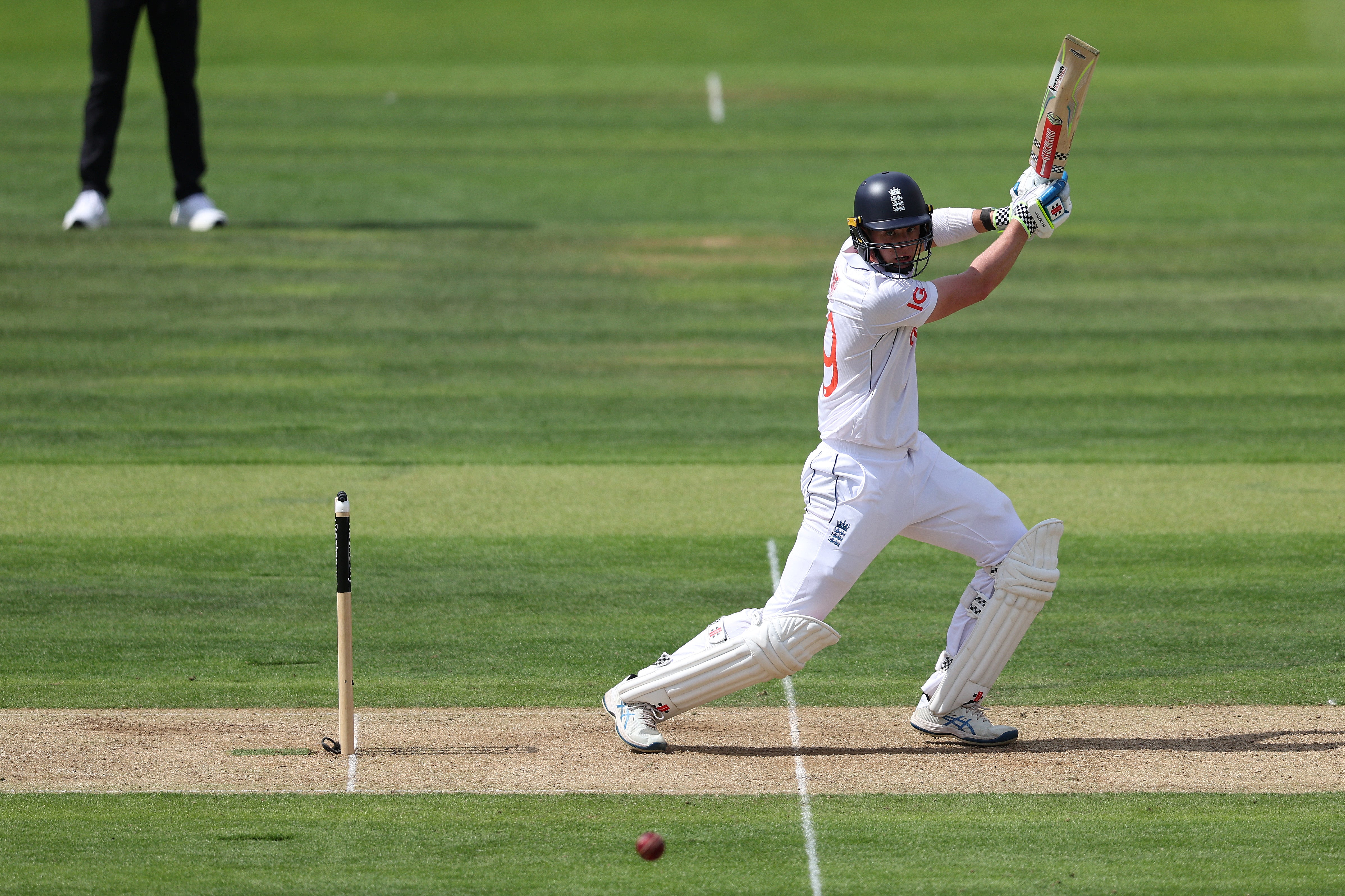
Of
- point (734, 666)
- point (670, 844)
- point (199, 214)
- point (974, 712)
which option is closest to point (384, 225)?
point (199, 214)

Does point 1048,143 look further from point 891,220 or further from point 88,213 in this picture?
point 88,213

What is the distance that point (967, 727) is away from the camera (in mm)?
7164

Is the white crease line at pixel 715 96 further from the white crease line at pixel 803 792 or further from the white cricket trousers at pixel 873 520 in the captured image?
the white cricket trousers at pixel 873 520

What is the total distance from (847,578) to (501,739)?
1799 mm

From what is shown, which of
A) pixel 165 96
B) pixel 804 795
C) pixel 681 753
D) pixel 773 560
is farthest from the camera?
pixel 165 96

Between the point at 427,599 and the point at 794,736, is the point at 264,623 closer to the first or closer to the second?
the point at 427,599

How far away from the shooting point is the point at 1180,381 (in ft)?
47.4

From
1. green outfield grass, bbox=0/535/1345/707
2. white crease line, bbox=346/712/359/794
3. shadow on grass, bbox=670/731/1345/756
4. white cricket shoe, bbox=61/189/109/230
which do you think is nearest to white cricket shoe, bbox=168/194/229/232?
white cricket shoe, bbox=61/189/109/230

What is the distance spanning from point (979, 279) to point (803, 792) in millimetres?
2394

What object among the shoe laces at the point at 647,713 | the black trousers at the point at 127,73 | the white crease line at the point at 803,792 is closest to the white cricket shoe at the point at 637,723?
the shoe laces at the point at 647,713

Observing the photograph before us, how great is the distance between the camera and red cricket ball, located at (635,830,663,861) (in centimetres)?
582

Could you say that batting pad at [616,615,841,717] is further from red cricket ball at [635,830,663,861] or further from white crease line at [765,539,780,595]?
white crease line at [765,539,780,595]

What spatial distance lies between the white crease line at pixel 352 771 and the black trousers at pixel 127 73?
1217cm

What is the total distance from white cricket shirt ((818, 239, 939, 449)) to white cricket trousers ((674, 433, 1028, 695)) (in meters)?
0.11
